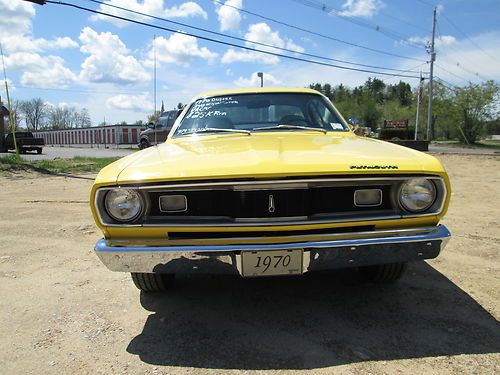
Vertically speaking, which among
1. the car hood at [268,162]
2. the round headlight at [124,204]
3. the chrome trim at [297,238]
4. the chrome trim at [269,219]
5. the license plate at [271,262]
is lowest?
the license plate at [271,262]

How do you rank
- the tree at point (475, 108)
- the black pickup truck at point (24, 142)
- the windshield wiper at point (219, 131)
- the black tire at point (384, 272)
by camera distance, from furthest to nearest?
the tree at point (475, 108) < the black pickup truck at point (24, 142) < the windshield wiper at point (219, 131) < the black tire at point (384, 272)

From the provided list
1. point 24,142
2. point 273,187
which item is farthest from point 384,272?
point 24,142

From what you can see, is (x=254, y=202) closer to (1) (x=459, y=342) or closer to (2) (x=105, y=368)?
(2) (x=105, y=368)

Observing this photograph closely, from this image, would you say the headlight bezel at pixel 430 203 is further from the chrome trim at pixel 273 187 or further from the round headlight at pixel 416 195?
the chrome trim at pixel 273 187

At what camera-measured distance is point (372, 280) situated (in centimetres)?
318

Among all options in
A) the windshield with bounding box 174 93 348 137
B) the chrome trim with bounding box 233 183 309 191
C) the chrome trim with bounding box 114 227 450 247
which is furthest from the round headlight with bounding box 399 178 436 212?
the windshield with bounding box 174 93 348 137

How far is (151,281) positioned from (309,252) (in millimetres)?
1237

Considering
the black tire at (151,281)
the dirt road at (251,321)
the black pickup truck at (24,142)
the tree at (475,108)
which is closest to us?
the dirt road at (251,321)

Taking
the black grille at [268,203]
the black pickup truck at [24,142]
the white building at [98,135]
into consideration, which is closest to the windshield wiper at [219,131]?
the black grille at [268,203]

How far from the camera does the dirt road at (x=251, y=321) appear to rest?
7.17ft

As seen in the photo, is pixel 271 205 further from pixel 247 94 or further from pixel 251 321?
pixel 247 94

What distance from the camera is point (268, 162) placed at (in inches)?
89.2

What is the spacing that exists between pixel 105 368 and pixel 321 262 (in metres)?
1.25

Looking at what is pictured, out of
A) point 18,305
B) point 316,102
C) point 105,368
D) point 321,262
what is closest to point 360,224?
point 321,262
